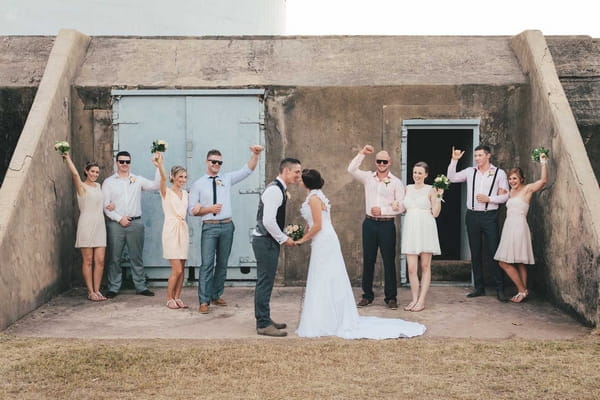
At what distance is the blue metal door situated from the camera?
→ 405 inches

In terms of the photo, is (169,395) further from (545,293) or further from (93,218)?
(545,293)

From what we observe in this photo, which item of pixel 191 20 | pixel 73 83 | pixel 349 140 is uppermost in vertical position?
pixel 191 20

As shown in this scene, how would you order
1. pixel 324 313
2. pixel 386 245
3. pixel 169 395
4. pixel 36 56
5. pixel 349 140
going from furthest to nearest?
pixel 36 56
pixel 349 140
pixel 386 245
pixel 324 313
pixel 169 395

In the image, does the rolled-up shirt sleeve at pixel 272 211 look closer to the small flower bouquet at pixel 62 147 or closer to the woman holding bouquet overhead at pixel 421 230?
the woman holding bouquet overhead at pixel 421 230

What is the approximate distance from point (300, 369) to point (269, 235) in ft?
5.42

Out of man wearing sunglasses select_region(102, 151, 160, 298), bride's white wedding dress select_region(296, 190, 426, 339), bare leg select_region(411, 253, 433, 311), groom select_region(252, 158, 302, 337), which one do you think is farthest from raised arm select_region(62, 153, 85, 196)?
bare leg select_region(411, 253, 433, 311)

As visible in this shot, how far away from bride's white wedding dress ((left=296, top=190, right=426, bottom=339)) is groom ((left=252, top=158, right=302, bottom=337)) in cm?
30

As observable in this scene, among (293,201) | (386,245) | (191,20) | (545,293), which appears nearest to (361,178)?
(386,245)

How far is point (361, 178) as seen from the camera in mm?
9102

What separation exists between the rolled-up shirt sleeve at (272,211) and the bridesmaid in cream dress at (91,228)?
2826 millimetres

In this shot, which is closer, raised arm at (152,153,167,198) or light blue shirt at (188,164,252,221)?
light blue shirt at (188,164,252,221)

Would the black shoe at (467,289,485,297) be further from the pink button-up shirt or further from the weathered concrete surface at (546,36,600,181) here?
the weathered concrete surface at (546,36,600,181)

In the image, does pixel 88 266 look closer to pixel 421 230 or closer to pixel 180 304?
pixel 180 304

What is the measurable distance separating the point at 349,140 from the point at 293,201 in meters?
1.14
